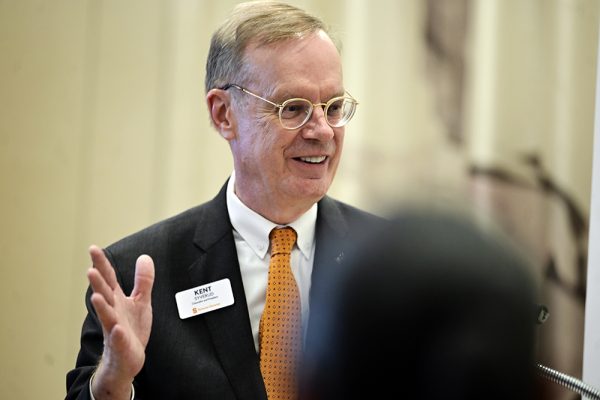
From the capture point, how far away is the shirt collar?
6.18 ft

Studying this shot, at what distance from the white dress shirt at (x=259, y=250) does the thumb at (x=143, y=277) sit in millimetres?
425

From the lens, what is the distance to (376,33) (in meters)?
2.82

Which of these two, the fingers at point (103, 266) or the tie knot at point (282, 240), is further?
the tie knot at point (282, 240)

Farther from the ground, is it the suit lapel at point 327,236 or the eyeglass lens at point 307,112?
the eyeglass lens at point 307,112

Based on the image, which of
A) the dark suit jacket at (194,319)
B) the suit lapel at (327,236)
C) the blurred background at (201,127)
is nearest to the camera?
the dark suit jacket at (194,319)

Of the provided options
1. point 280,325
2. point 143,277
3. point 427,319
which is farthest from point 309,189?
point 427,319

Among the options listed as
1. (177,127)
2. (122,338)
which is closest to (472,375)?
(122,338)

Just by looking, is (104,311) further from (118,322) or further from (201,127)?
(201,127)

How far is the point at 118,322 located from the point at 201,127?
4.86 feet

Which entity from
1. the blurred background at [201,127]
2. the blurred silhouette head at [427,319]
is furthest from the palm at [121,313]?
the blurred background at [201,127]

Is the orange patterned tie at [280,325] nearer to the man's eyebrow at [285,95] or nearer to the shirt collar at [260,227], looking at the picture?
the shirt collar at [260,227]

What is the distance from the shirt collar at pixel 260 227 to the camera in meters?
1.88

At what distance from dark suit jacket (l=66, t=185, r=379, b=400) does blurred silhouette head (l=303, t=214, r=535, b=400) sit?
3.31 feet

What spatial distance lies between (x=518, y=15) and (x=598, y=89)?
121cm
